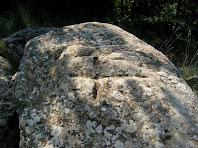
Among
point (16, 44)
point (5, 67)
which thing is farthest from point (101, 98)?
point (16, 44)

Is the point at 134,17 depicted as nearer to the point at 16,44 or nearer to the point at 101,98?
the point at 16,44

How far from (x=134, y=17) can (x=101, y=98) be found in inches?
218

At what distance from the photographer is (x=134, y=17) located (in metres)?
6.62

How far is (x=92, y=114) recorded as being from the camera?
1539 mm

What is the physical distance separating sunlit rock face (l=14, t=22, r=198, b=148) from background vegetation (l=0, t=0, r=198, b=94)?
9.98 ft

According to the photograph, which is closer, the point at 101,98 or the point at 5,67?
the point at 101,98

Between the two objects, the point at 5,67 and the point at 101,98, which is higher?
the point at 101,98

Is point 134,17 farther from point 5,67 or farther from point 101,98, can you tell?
point 101,98

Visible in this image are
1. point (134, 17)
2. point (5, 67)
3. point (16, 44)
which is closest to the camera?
point (5, 67)

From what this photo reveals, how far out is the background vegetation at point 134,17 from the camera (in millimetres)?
5227

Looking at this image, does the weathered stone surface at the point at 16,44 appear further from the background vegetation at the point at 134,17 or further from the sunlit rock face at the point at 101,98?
the background vegetation at the point at 134,17

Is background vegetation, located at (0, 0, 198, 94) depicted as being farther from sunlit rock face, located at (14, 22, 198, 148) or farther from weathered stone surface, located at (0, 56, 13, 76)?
sunlit rock face, located at (14, 22, 198, 148)

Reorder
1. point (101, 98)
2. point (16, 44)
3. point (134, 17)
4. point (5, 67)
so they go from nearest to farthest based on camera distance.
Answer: point (101, 98) → point (5, 67) → point (16, 44) → point (134, 17)

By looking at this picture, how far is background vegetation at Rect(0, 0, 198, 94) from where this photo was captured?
5.23 metres
